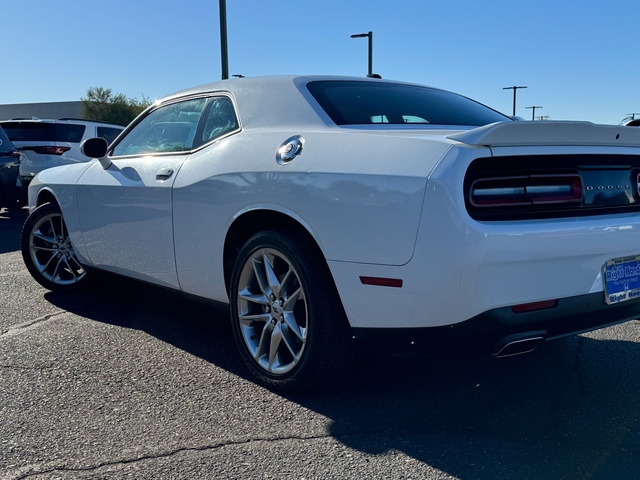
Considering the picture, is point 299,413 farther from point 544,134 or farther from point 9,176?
point 9,176

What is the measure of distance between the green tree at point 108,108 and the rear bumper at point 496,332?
48974mm

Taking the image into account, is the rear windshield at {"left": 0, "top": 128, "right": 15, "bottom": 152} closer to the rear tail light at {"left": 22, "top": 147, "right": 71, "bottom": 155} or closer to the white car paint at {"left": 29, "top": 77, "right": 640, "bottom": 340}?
the rear tail light at {"left": 22, "top": 147, "right": 71, "bottom": 155}

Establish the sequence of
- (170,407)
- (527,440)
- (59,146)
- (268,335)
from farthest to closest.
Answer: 1. (59,146)
2. (268,335)
3. (170,407)
4. (527,440)

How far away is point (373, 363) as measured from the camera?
11.6ft

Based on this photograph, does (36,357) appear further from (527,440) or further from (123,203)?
(527,440)

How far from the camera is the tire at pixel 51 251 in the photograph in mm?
5008

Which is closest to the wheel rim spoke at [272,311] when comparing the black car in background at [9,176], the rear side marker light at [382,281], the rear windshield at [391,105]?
the rear side marker light at [382,281]

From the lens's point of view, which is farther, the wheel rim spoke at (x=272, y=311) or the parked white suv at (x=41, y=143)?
the parked white suv at (x=41, y=143)

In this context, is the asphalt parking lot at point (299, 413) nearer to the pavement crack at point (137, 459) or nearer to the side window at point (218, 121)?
the pavement crack at point (137, 459)

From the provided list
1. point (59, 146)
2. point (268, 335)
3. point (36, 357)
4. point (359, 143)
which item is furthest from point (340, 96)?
point (59, 146)

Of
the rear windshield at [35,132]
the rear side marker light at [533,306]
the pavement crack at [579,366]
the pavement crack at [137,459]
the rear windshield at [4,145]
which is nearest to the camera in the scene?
the pavement crack at [137,459]

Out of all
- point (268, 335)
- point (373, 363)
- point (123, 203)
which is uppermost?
point (123, 203)

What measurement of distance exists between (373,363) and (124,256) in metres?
1.70

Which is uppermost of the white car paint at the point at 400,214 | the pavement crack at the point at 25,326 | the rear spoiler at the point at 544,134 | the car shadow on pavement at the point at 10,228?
the rear spoiler at the point at 544,134
